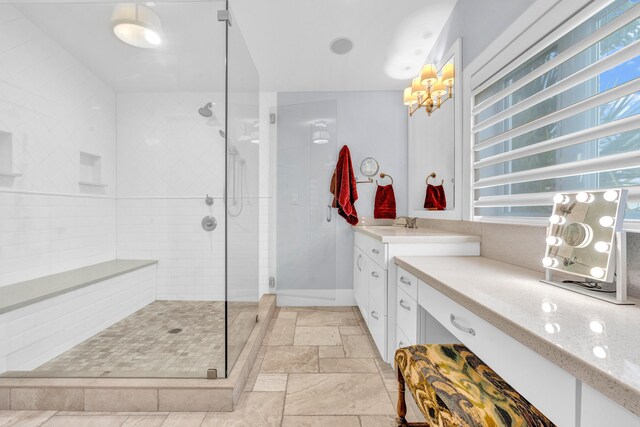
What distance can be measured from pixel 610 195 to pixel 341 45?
7.32 feet

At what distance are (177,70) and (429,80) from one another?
182 centimetres

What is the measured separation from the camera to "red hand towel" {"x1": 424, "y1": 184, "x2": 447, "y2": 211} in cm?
219

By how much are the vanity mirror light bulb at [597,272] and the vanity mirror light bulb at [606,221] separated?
0.43 feet

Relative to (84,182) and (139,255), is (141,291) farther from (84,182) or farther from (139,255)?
(84,182)

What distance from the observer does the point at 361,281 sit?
2428 mm

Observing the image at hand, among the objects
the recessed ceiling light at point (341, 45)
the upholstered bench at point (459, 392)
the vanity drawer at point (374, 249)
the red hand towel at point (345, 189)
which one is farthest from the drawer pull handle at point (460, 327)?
the recessed ceiling light at point (341, 45)

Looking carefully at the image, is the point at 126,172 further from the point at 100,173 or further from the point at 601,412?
the point at 601,412

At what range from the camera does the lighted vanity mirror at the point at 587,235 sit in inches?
29.9

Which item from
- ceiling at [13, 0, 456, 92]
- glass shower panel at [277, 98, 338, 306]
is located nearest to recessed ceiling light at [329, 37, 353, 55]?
ceiling at [13, 0, 456, 92]

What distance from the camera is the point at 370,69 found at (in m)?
2.64

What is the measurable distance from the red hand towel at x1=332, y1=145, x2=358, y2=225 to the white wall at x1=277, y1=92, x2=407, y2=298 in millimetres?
107

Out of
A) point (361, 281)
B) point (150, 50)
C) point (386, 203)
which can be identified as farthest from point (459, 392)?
point (150, 50)

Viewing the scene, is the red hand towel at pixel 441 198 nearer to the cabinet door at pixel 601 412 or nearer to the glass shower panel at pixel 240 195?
the glass shower panel at pixel 240 195

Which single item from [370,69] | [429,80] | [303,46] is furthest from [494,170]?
[303,46]
